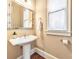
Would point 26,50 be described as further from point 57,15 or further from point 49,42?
point 57,15

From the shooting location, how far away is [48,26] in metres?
3.30

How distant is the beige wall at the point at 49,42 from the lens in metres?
2.63

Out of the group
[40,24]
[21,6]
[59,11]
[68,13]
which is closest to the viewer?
[68,13]

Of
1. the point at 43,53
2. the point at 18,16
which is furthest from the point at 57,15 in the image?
the point at 43,53

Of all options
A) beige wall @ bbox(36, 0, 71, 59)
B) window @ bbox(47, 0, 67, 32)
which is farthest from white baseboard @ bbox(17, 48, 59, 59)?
window @ bbox(47, 0, 67, 32)

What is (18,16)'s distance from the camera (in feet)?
9.20

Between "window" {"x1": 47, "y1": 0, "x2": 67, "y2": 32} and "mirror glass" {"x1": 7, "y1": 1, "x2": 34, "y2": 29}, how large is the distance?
0.60 m

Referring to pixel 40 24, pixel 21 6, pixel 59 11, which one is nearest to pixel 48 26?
pixel 40 24

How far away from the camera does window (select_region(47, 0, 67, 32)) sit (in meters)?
2.60

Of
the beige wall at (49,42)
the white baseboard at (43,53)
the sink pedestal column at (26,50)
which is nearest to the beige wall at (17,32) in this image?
the sink pedestal column at (26,50)
